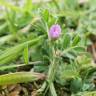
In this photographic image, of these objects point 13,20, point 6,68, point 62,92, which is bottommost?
point 62,92

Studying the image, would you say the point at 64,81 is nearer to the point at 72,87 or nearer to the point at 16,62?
the point at 72,87

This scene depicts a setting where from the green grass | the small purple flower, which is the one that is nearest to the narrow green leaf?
the green grass

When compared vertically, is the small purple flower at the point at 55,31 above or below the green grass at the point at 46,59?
above

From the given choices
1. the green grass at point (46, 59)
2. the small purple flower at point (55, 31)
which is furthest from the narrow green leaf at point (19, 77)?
the small purple flower at point (55, 31)

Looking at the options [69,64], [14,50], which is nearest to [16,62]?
[14,50]

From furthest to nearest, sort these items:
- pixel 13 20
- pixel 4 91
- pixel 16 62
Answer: pixel 13 20 → pixel 16 62 → pixel 4 91

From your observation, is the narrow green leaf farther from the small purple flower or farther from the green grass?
the small purple flower

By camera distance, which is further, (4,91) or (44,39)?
(44,39)

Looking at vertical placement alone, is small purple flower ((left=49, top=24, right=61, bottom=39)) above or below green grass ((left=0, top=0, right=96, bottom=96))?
above

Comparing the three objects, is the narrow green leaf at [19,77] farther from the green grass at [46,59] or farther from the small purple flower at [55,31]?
the small purple flower at [55,31]

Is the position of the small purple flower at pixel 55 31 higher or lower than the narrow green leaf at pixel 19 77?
higher

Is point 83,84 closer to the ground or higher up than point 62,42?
closer to the ground
